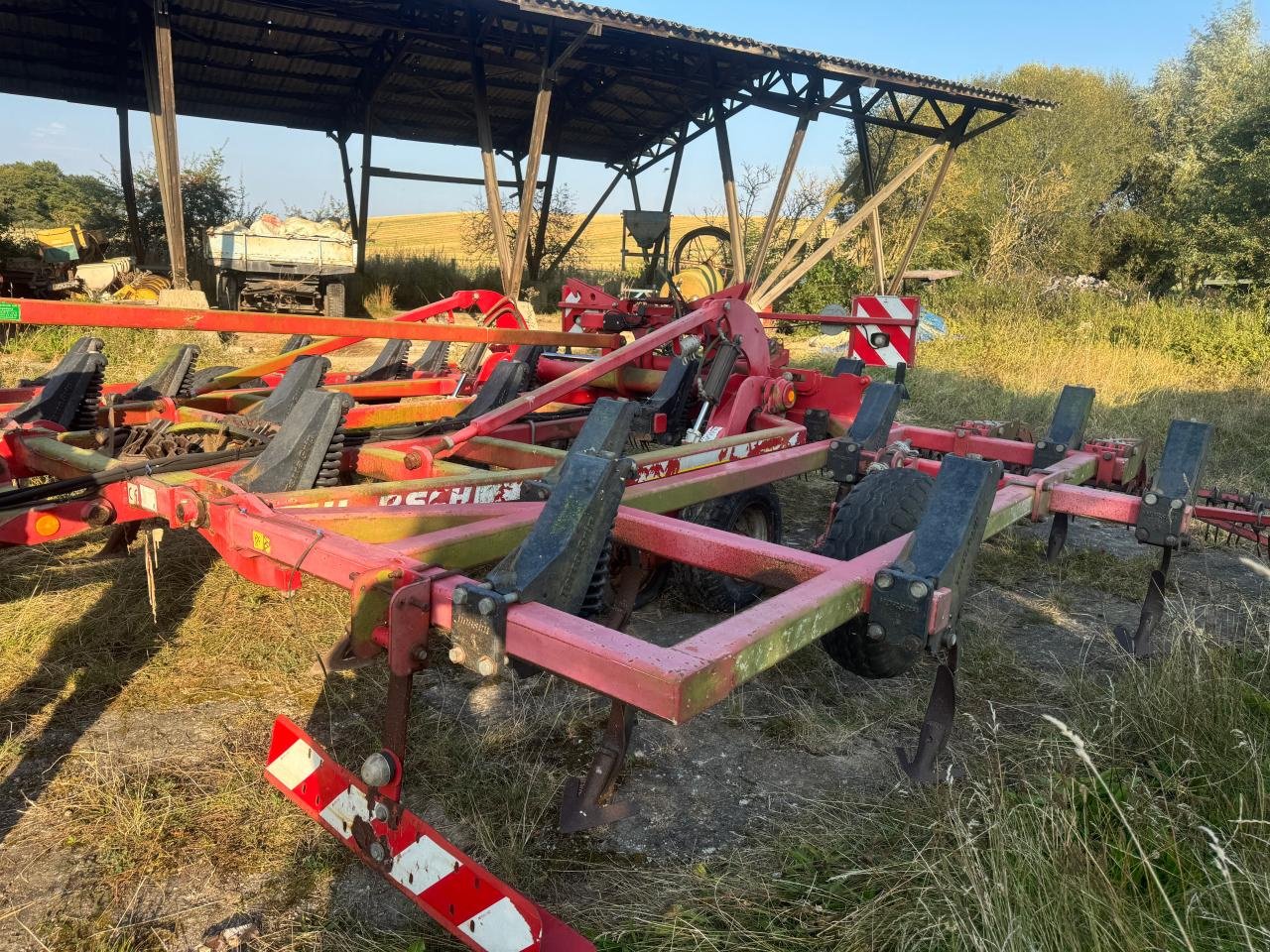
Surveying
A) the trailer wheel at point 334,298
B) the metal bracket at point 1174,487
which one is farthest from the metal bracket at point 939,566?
the trailer wheel at point 334,298

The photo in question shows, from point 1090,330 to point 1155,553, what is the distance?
912cm

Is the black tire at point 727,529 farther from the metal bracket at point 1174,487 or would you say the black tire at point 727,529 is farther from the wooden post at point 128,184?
the wooden post at point 128,184

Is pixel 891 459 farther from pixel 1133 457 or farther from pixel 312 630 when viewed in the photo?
pixel 312 630

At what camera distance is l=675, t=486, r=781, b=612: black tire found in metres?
3.90

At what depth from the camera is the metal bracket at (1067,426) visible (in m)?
3.84

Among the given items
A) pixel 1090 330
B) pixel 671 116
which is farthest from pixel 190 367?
pixel 671 116

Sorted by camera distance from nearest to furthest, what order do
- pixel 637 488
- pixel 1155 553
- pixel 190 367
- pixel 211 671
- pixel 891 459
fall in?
pixel 637 488
pixel 211 671
pixel 891 459
pixel 190 367
pixel 1155 553

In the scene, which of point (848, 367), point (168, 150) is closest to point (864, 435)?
point (848, 367)

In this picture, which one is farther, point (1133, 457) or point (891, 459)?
point (1133, 457)

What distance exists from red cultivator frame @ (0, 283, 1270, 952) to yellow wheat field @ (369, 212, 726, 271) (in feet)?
82.7

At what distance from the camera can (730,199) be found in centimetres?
1430

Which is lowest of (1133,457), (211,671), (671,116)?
(211,671)

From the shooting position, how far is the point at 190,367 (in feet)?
15.2

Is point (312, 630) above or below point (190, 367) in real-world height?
below
